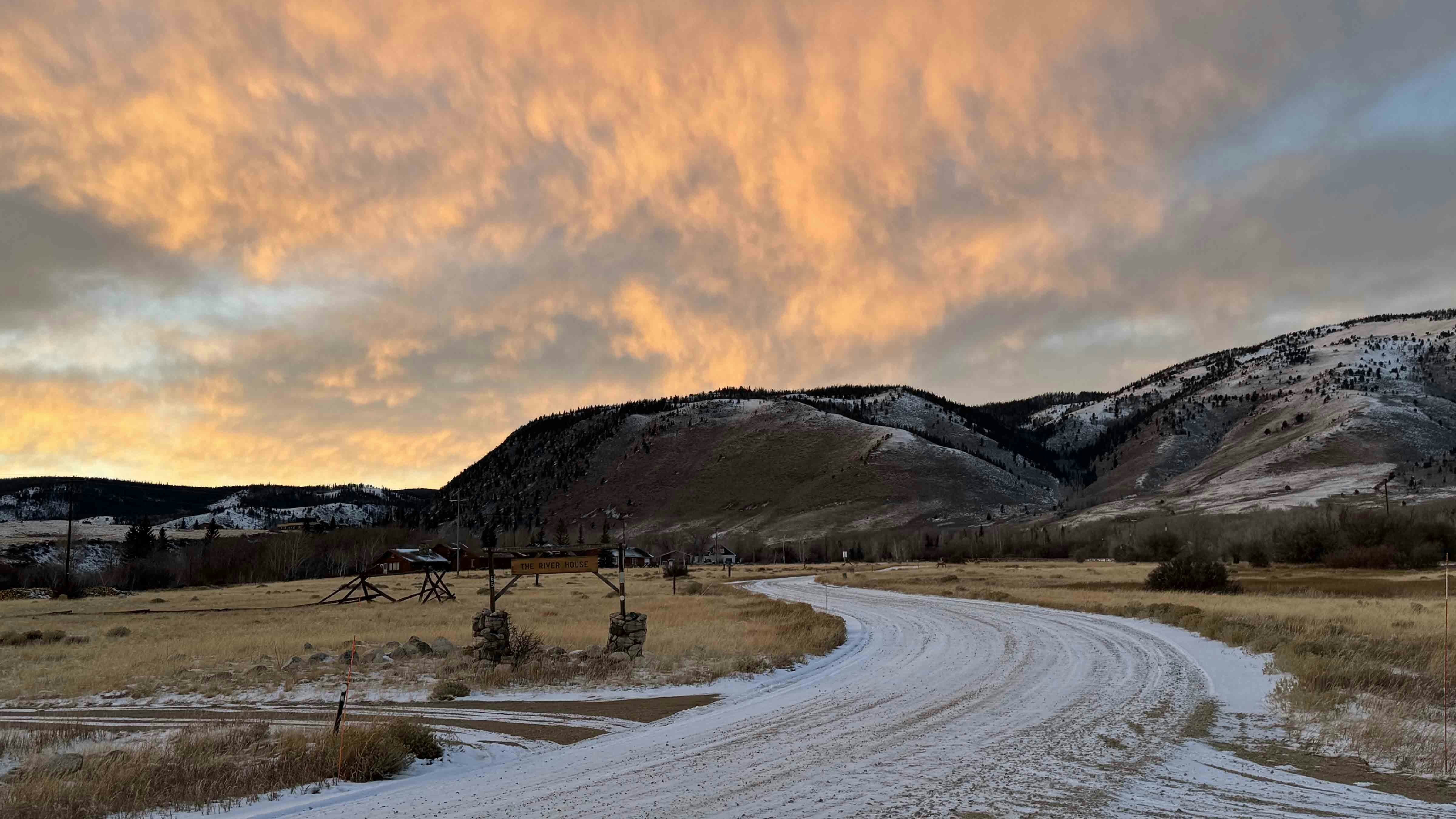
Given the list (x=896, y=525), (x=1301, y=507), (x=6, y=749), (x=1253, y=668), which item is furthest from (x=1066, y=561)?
(x=6, y=749)

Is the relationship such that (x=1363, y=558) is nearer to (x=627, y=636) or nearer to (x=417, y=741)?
(x=627, y=636)

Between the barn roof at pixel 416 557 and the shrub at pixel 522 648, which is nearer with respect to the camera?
the shrub at pixel 522 648

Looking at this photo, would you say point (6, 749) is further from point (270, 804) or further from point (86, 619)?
point (86, 619)

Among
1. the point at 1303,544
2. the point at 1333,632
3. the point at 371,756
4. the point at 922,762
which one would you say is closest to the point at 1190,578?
the point at 1333,632

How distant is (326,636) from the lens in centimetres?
3244

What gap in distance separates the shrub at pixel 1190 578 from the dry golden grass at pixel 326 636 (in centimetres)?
2589

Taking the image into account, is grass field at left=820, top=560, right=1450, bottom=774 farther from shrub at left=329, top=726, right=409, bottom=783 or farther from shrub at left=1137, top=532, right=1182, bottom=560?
shrub at left=1137, top=532, right=1182, bottom=560

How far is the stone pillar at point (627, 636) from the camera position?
2330 cm

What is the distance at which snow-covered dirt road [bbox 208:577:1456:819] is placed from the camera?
966 centimetres

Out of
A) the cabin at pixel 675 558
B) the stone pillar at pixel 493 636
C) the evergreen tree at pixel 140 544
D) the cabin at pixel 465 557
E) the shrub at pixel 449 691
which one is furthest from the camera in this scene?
the cabin at pixel 675 558

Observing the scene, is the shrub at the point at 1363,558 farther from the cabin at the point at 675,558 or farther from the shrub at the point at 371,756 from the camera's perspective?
the cabin at the point at 675,558

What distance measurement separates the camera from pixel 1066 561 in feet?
409

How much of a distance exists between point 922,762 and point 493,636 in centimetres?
1401

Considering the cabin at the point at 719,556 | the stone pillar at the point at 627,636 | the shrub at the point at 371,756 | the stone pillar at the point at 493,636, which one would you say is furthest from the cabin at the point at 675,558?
the shrub at the point at 371,756
